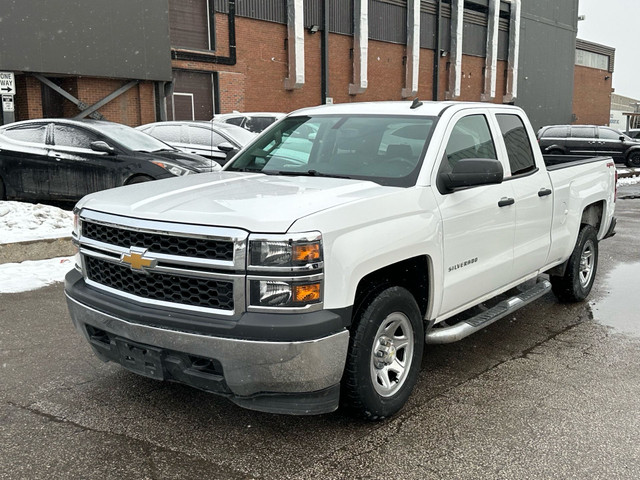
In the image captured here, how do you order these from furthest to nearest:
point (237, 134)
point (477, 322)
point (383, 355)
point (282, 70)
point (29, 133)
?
point (282, 70), point (237, 134), point (29, 133), point (477, 322), point (383, 355)

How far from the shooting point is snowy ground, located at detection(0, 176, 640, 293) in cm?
693

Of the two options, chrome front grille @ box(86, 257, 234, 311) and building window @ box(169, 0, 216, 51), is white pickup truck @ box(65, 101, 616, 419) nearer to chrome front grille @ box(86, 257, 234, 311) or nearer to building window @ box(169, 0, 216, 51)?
chrome front grille @ box(86, 257, 234, 311)

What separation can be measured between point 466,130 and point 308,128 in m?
1.19

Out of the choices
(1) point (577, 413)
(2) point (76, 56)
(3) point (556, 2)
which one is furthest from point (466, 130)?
(3) point (556, 2)

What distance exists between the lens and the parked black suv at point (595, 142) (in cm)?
2494

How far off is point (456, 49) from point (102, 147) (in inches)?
1164

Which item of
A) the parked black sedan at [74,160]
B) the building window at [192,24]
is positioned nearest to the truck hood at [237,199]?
the parked black sedan at [74,160]

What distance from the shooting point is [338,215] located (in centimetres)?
329

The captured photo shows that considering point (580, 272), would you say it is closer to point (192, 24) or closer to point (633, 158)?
point (192, 24)

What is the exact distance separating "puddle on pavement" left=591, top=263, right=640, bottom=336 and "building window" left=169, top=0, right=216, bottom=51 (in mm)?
18909

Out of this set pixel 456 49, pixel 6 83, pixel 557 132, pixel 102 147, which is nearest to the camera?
pixel 102 147

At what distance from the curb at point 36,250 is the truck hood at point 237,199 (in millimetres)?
4040

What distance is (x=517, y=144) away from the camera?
5242 millimetres

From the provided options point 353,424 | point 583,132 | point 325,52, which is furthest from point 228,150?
point 325,52
